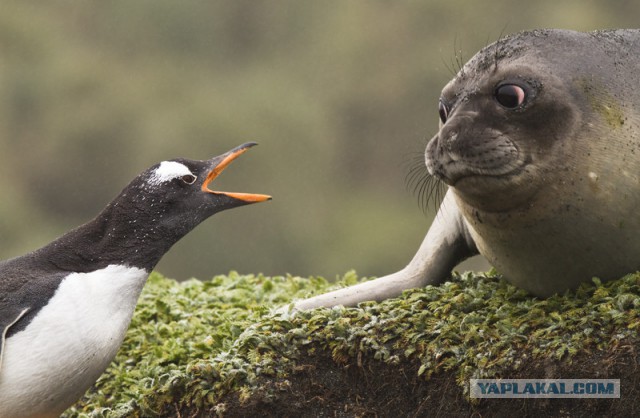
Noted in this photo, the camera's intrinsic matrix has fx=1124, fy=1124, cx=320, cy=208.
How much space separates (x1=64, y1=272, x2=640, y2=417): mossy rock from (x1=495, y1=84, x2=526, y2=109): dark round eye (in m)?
0.84

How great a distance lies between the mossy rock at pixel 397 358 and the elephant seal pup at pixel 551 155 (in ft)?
0.63

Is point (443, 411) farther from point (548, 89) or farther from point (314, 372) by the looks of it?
point (548, 89)

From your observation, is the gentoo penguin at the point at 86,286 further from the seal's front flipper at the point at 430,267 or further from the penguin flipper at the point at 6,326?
the seal's front flipper at the point at 430,267

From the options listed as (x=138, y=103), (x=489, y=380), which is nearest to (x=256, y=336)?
(x=489, y=380)

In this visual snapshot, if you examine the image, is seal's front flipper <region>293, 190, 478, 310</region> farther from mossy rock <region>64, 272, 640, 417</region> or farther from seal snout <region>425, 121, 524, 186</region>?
seal snout <region>425, 121, 524, 186</region>

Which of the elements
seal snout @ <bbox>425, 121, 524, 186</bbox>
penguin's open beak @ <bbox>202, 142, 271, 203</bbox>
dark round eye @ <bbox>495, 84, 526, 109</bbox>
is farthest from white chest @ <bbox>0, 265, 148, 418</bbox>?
dark round eye @ <bbox>495, 84, 526, 109</bbox>

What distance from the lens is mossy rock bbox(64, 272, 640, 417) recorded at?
14.3 ft

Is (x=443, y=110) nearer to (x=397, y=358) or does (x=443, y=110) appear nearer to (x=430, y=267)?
(x=430, y=267)

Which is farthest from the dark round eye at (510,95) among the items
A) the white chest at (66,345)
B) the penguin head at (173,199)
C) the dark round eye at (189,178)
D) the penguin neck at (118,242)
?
the white chest at (66,345)

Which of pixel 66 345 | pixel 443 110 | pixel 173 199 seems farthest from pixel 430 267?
pixel 66 345

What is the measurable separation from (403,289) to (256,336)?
0.79 metres

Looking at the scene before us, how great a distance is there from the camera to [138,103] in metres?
20.9

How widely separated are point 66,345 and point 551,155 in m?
2.11

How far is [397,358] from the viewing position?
4.79 m
